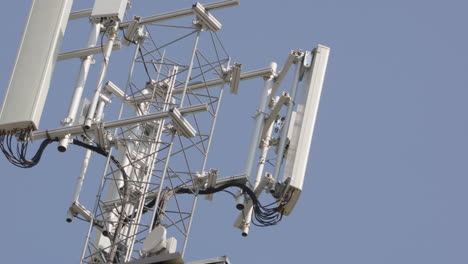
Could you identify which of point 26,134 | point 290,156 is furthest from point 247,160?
point 26,134

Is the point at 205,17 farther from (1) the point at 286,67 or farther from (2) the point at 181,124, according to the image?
(2) the point at 181,124

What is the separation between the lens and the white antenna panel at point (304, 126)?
2468 inches

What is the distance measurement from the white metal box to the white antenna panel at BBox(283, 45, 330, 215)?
5976mm

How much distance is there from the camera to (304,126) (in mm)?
63875

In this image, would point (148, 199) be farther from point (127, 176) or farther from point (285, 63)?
point (285, 63)

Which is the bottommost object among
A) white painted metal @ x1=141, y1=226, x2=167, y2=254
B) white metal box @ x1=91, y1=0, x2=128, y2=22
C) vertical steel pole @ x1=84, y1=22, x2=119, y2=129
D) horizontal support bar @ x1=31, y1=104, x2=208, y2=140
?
white painted metal @ x1=141, y1=226, x2=167, y2=254

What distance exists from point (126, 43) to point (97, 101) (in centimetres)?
255

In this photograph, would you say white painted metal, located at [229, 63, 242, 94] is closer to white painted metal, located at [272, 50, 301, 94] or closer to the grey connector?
white painted metal, located at [272, 50, 301, 94]

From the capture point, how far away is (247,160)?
6412 cm

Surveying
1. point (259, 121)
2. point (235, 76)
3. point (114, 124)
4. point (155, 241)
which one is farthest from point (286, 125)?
point (155, 241)

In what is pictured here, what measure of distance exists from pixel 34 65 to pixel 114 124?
291cm

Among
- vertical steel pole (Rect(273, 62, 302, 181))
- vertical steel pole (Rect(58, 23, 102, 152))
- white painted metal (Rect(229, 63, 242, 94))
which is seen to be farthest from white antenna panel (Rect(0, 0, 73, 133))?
vertical steel pole (Rect(273, 62, 302, 181))

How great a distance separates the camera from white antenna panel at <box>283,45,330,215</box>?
62688mm

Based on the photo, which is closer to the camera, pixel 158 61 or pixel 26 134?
pixel 26 134
